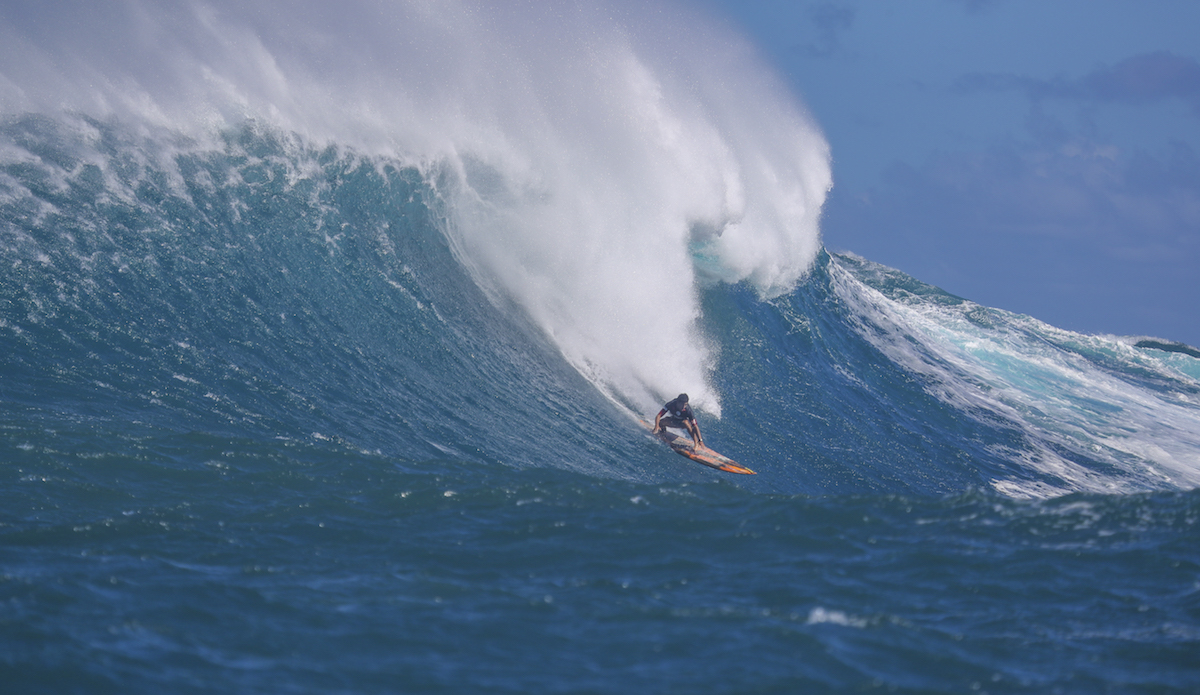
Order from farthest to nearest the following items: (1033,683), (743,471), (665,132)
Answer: (665,132) → (743,471) → (1033,683)

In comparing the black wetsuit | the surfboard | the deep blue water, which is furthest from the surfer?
the deep blue water

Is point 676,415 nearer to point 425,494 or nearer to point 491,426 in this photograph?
point 491,426

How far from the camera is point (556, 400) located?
12.0 meters

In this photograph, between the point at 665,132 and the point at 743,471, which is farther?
the point at 665,132

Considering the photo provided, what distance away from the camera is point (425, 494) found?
7504 millimetres

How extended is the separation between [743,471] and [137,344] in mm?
7754

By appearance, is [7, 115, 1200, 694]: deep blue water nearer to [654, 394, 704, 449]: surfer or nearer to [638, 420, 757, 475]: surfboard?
[638, 420, 757, 475]: surfboard

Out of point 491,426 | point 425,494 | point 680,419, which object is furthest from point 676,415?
point 425,494

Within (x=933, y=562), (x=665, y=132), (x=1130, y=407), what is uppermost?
(x=1130, y=407)

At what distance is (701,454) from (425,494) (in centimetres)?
513

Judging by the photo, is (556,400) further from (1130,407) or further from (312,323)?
(1130,407)

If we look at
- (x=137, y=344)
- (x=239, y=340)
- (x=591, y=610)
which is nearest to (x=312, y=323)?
(x=239, y=340)

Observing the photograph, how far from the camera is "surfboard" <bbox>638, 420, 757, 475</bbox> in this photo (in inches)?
448

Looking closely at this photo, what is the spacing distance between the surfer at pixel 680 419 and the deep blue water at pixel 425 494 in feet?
1.43
